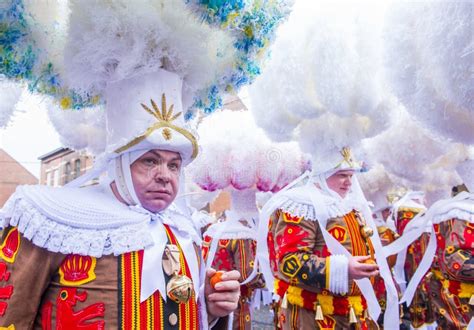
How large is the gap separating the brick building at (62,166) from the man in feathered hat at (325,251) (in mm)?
30390

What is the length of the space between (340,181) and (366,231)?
508 millimetres

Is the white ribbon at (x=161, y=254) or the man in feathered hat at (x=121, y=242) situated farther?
the white ribbon at (x=161, y=254)

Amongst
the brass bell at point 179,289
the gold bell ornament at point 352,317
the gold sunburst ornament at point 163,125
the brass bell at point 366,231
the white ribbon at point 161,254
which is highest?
the gold sunburst ornament at point 163,125

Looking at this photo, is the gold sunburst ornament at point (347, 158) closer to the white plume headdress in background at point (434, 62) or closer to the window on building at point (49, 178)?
the white plume headdress in background at point (434, 62)

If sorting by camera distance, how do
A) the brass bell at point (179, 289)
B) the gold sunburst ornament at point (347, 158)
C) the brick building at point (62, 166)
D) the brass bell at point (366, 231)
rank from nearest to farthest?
the brass bell at point (179, 289) < the brass bell at point (366, 231) < the gold sunburst ornament at point (347, 158) < the brick building at point (62, 166)

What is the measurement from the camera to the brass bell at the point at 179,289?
178cm

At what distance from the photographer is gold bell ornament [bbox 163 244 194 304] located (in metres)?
1.79

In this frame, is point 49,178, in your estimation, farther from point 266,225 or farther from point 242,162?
point 266,225

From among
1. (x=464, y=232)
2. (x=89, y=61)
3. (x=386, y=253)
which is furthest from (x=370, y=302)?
(x=89, y=61)

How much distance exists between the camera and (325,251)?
3344 mm

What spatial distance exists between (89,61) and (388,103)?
2449mm

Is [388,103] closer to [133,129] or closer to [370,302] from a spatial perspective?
[370,302]

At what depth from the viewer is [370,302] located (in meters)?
3.16

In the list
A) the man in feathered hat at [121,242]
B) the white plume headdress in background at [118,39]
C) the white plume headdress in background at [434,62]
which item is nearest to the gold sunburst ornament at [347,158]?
the white plume headdress in background at [434,62]
